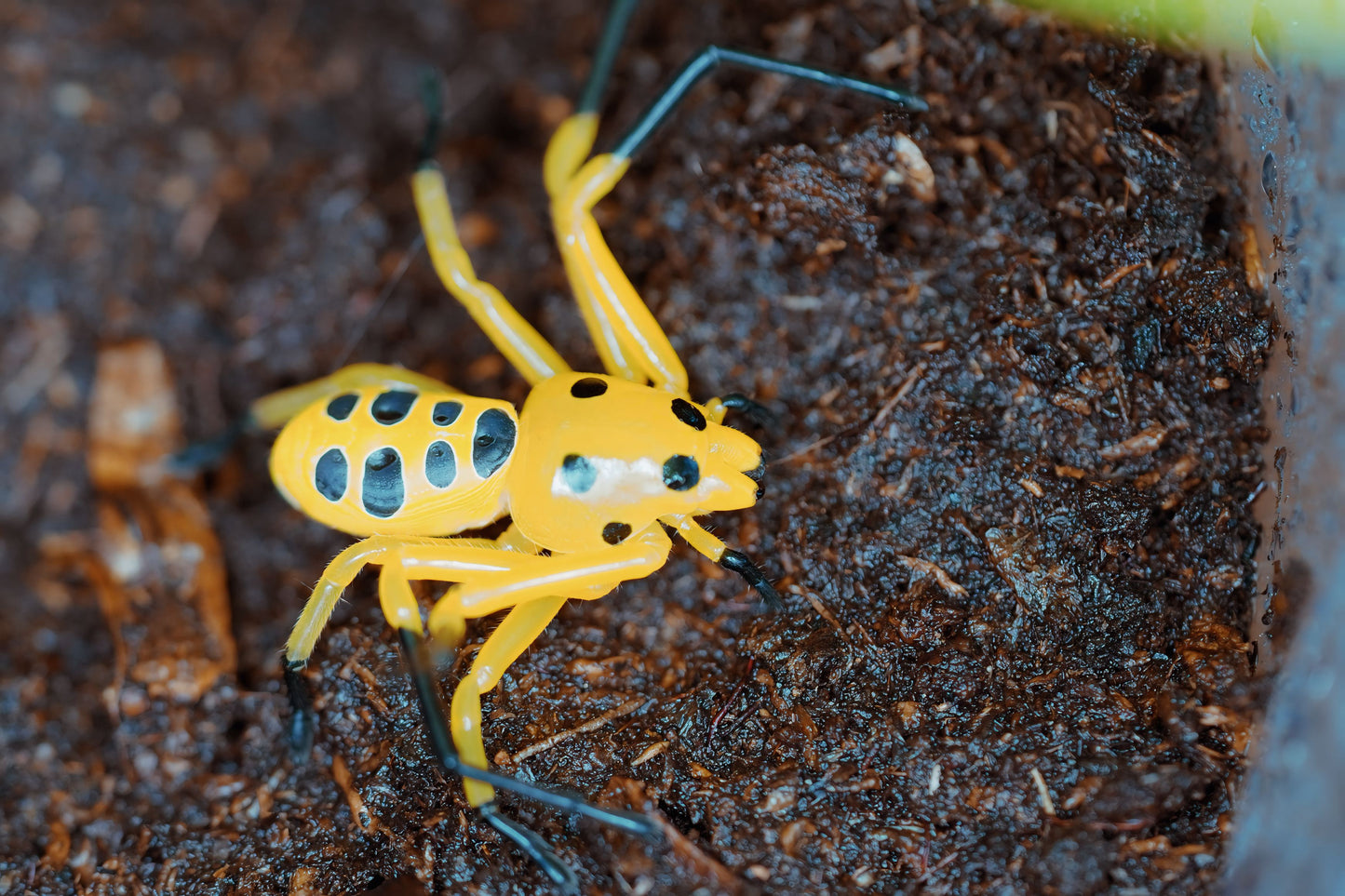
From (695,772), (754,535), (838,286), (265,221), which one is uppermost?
(838,286)

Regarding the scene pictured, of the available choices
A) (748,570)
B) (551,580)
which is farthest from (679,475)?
(551,580)

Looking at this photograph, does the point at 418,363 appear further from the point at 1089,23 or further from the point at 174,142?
the point at 1089,23

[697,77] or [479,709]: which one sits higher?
[697,77]

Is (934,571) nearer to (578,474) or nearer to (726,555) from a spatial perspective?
(726,555)

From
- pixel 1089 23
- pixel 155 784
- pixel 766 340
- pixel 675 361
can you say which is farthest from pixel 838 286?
pixel 155 784

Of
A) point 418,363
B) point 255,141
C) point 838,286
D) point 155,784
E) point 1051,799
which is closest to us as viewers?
point 1051,799

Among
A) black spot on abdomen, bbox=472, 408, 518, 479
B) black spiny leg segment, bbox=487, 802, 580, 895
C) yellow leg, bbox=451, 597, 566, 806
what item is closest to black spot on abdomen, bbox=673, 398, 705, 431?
black spot on abdomen, bbox=472, 408, 518, 479

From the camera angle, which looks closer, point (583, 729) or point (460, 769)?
point (460, 769)

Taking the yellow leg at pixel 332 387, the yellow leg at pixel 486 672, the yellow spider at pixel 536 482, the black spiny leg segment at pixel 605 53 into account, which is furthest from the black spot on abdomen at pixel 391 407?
the black spiny leg segment at pixel 605 53
